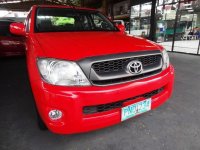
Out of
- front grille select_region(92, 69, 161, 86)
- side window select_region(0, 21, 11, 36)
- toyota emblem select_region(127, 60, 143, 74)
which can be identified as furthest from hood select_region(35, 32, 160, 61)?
side window select_region(0, 21, 11, 36)

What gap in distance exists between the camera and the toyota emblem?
160cm

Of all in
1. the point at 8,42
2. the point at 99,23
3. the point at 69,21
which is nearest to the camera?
the point at 69,21

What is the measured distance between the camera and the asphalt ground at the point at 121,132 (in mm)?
1773

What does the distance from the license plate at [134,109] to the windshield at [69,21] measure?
4.65 feet

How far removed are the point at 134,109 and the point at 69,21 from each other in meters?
1.71

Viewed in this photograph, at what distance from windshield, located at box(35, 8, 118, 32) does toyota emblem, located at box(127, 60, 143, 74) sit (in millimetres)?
1216

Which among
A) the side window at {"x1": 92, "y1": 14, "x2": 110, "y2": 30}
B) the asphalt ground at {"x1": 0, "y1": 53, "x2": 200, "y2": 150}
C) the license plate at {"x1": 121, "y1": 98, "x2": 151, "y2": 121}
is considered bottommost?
the asphalt ground at {"x1": 0, "y1": 53, "x2": 200, "y2": 150}

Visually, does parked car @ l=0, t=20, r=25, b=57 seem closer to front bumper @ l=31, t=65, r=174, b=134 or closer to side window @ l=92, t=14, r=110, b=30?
side window @ l=92, t=14, r=110, b=30

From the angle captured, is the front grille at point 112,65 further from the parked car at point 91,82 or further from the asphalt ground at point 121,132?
the asphalt ground at point 121,132

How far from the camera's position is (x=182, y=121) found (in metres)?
2.21

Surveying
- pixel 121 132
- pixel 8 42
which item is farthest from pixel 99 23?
pixel 8 42

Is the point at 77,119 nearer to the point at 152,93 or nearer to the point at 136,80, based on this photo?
the point at 136,80

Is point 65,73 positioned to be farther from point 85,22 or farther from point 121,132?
point 85,22

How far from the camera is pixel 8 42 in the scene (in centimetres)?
540
